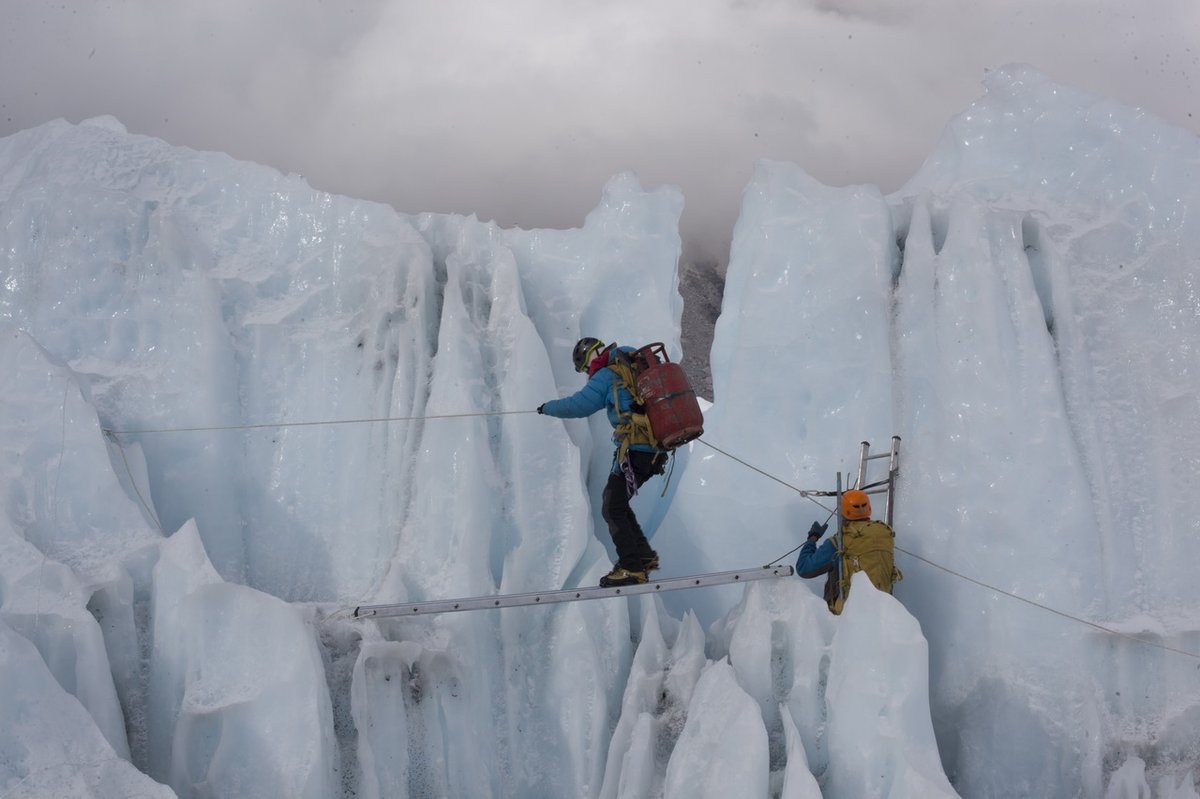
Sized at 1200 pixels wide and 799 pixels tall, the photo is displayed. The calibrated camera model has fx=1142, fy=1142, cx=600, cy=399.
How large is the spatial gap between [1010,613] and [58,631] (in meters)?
6.89

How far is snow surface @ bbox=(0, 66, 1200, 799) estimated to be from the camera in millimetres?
7953

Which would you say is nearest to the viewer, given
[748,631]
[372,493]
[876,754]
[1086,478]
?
[876,754]

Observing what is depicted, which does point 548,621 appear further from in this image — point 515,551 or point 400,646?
point 400,646

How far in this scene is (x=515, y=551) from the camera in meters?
9.59

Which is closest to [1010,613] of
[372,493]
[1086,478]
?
[1086,478]

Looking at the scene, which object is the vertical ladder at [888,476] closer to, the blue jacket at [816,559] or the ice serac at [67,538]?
the blue jacket at [816,559]

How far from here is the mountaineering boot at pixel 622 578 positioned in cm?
890

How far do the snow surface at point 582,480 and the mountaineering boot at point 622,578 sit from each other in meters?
0.40

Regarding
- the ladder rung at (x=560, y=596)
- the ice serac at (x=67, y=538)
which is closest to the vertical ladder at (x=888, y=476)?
the ladder rung at (x=560, y=596)

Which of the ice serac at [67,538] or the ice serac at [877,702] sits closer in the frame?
the ice serac at [877,702]

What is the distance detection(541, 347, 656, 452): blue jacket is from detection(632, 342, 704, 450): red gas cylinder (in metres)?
0.16

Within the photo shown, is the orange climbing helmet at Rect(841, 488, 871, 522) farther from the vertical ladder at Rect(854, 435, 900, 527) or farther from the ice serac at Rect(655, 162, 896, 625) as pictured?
the ice serac at Rect(655, 162, 896, 625)

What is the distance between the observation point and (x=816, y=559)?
28.6 ft

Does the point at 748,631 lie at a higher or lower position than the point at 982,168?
lower
